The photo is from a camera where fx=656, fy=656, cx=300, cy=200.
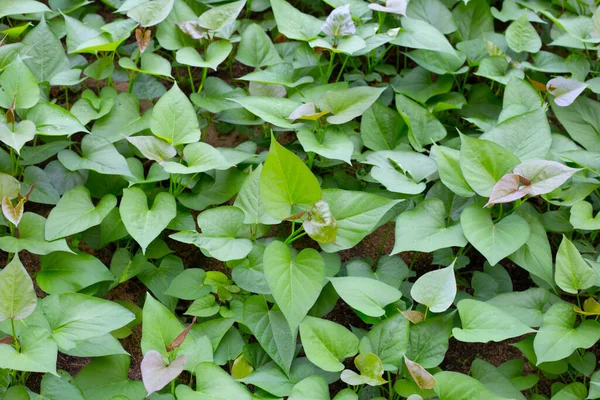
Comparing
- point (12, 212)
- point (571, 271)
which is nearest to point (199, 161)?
point (12, 212)

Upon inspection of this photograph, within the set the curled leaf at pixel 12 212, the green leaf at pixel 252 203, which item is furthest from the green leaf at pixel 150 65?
the curled leaf at pixel 12 212

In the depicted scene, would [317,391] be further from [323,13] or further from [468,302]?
[323,13]

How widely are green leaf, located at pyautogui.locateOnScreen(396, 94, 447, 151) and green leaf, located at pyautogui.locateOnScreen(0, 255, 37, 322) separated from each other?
1187mm

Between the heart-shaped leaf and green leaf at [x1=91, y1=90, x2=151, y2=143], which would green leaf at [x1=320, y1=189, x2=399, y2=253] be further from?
green leaf at [x1=91, y1=90, x2=151, y2=143]

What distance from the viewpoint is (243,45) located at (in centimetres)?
221

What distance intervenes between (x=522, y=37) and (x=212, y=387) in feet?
5.21

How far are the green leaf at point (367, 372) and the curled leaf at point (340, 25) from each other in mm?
1043

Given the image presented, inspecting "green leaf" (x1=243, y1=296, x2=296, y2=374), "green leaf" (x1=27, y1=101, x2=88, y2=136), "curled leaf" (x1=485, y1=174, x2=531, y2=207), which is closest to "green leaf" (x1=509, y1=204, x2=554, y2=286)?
"curled leaf" (x1=485, y1=174, x2=531, y2=207)

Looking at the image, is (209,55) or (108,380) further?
(209,55)

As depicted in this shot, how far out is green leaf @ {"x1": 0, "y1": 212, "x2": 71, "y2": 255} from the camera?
5.63 feet

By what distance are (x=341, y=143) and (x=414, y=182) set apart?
24cm

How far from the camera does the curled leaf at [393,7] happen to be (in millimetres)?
2123

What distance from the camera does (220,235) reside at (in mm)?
1724

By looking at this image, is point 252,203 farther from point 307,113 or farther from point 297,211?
point 307,113
